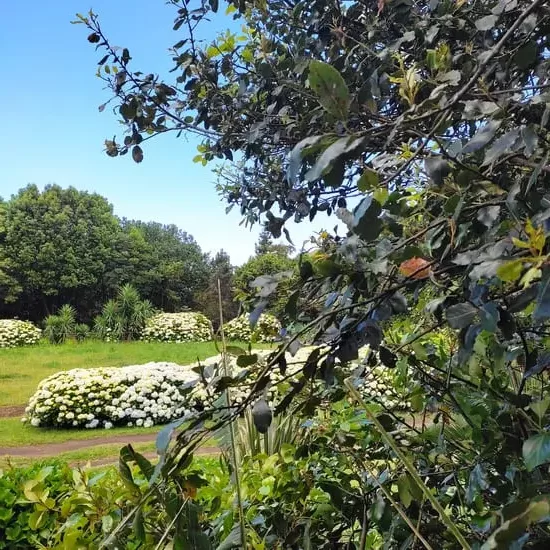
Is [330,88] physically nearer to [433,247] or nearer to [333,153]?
[333,153]

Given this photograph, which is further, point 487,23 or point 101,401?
point 101,401

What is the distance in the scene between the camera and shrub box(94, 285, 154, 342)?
60.5 feet

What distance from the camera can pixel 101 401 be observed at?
8211 millimetres

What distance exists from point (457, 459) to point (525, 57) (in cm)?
83

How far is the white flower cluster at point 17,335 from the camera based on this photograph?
16.9 meters

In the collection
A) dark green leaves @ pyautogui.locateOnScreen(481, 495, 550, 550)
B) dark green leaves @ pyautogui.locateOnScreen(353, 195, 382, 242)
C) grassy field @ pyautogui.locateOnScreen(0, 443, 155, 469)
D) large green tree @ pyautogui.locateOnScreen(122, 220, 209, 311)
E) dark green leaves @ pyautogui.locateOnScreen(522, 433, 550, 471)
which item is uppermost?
large green tree @ pyautogui.locateOnScreen(122, 220, 209, 311)

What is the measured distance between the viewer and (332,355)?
757 millimetres

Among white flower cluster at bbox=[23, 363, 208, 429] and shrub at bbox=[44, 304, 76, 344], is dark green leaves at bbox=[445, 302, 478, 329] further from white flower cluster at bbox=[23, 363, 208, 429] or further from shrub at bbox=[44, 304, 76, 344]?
shrub at bbox=[44, 304, 76, 344]

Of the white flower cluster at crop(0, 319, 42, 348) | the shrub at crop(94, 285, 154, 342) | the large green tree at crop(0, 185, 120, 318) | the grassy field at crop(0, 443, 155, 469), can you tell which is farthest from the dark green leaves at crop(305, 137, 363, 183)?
the large green tree at crop(0, 185, 120, 318)

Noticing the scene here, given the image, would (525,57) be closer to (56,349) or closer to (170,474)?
(170,474)

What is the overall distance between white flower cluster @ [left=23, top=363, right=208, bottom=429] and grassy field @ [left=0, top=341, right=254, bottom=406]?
4.89 ft

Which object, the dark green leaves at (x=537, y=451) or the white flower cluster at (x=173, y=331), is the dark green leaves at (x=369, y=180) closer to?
the dark green leaves at (x=537, y=451)

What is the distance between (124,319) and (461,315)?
19.0 meters

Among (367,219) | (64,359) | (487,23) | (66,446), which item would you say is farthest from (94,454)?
(64,359)
